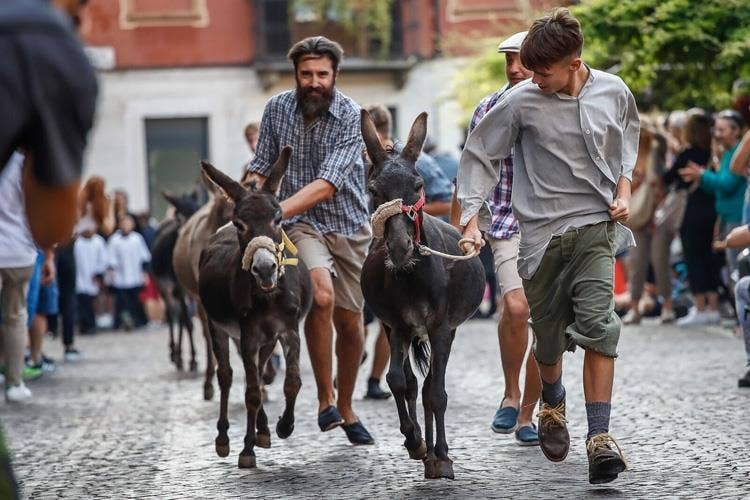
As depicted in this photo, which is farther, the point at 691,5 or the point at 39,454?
the point at 691,5

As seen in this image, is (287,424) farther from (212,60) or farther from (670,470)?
(212,60)

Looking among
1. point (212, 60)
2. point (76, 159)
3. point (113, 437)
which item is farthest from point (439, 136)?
point (76, 159)

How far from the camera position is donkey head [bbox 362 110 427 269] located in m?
7.46

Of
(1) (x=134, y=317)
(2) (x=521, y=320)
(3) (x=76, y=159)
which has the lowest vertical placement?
(1) (x=134, y=317)

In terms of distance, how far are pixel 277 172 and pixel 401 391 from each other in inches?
52.6

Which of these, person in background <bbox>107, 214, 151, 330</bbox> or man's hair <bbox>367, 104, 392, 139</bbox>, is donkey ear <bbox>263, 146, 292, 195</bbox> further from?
person in background <bbox>107, 214, 151, 330</bbox>

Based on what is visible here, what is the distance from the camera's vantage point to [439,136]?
36.4m

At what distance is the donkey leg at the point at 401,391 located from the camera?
25.2 feet

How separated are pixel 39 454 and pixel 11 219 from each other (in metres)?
3.41

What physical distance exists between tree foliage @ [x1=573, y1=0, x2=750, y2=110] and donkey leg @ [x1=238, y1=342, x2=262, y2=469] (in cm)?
749

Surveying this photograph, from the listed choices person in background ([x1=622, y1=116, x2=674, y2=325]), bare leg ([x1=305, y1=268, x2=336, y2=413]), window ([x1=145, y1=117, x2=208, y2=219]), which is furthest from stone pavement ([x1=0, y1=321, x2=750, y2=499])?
window ([x1=145, y1=117, x2=208, y2=219])

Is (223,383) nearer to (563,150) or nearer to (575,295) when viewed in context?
(575,295)

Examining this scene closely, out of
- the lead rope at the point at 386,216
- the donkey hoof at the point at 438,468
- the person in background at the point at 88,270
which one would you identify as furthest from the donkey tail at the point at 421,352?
the person in background at the point at 88,270

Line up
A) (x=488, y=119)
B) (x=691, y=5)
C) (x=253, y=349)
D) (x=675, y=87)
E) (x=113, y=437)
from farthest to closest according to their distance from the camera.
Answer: (x=675, y=87) → (x=691, y=5) → (x=113, y=437) → (x=253, y=349) → (x=488, y=119)
